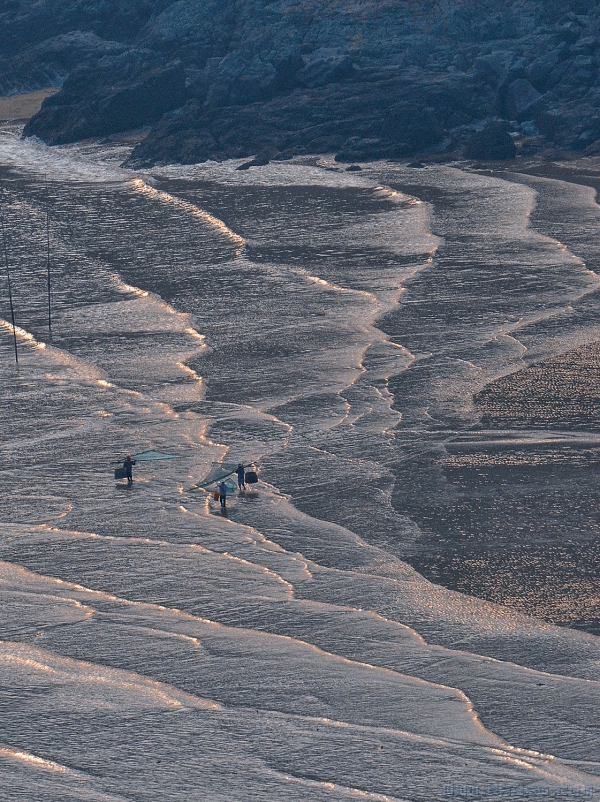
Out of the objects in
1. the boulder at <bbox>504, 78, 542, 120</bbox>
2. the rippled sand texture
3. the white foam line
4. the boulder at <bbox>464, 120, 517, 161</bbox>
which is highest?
the boulder at <bbox>504, 78, 542, 120</bbox>

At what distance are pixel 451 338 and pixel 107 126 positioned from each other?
4922 cm

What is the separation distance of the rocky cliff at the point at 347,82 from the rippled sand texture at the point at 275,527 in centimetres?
2347

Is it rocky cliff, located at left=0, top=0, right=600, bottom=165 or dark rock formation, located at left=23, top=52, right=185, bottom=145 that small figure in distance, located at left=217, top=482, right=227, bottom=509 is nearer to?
rocky cliff, located at left=0, top=0, right=600, bottom=165

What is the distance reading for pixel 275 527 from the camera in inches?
858

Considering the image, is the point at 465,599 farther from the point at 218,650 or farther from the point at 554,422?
the point at 554,422

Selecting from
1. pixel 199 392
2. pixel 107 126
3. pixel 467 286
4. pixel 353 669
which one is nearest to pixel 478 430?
pixel 199 392

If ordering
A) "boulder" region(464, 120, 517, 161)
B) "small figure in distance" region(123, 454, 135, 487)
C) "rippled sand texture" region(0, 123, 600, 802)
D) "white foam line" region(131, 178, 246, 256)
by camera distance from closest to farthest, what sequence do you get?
1. "rippled sand texture" region(0, 123, 600, 802)
2. "small figure in distance" region(123, 454, 135, 487)
3. "white foam line" region(131, 178, 246, 256)
4. "boulder" region(464, 120, 517, 161)

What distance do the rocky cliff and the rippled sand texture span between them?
2347cm

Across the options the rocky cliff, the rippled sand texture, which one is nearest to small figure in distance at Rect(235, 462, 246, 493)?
the rippled sand texture

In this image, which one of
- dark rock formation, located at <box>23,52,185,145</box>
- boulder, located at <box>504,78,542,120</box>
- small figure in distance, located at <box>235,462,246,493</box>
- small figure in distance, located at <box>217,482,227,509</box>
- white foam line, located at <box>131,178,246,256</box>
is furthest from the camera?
dark rock formation, located at <box>23,52,185,145</box>

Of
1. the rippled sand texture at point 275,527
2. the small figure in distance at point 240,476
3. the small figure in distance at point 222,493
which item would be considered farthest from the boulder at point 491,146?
the small figure in distance at point 222,493

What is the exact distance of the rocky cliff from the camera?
6794cm

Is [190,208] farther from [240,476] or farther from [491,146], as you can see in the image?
[240,476]

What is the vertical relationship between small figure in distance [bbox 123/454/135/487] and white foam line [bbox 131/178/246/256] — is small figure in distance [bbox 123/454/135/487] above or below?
below
